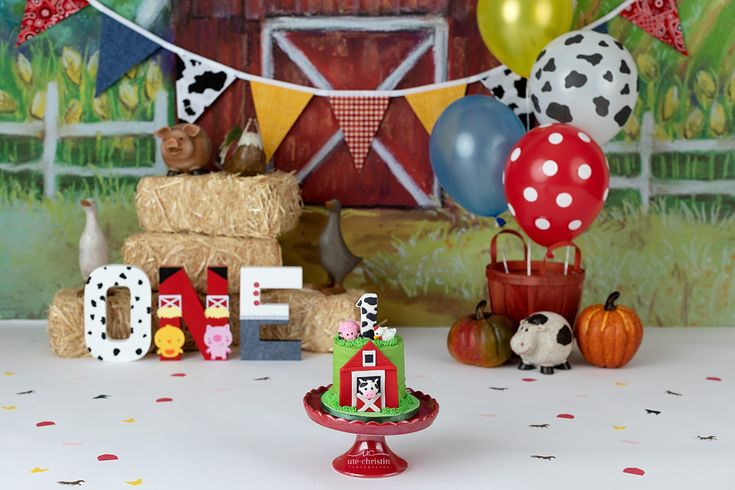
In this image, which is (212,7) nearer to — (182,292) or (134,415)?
(182,292)

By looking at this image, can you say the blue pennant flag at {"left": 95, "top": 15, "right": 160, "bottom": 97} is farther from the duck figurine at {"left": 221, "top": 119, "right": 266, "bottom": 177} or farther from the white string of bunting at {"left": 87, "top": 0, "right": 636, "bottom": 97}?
the duck figurine at {"left": 221, "top": 119, "right": 266, "bottom": 177}

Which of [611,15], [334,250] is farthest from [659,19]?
[334,250]

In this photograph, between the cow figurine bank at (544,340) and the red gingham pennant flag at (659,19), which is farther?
the red gingham pennant flag at (659,19)

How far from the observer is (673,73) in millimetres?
4020

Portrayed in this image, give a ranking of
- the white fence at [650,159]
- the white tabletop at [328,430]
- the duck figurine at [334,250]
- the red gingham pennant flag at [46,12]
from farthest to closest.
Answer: the white fence at [650,159] → the red gingham pennant flag at [46,12] → the duck figurine at [334,250] → the white tabletop at [328,430]

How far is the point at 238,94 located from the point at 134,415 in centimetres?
160

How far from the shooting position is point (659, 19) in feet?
13.1

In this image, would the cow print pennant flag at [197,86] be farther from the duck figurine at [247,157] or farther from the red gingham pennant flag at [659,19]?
the red gingham pennant flag at [659,19]

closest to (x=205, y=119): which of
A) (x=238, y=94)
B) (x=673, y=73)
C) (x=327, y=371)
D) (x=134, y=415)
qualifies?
(x=238, y=94)

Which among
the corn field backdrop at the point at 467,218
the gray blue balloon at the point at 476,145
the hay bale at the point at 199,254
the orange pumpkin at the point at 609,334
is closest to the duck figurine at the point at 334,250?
the hay bale at the point at 199,254

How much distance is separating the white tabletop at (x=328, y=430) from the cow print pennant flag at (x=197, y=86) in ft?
3.48

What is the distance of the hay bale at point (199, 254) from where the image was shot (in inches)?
143

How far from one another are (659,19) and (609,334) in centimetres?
141

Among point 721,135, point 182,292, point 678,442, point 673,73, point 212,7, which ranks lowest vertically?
point 678,442
